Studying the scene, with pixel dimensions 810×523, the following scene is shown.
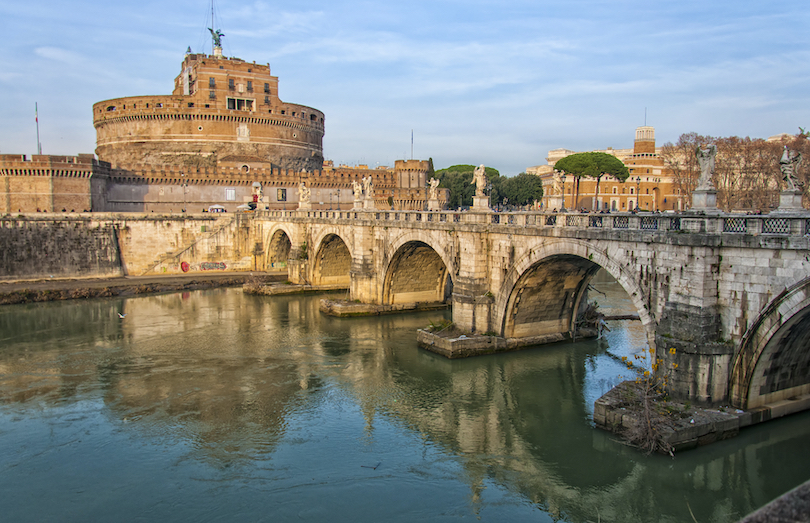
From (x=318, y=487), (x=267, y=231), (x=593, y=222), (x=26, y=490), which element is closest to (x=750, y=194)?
(x=593, y=222)

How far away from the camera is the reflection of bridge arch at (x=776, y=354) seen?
1184cm

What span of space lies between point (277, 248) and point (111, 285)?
1179 cm

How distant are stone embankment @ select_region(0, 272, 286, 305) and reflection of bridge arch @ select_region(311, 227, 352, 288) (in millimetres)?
3706

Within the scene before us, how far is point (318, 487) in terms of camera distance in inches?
481

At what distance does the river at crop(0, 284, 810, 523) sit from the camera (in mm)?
11539

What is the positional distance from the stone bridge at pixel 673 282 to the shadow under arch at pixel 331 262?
33.1 ft

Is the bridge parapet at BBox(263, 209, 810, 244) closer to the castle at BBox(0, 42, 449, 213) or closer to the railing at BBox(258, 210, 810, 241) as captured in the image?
the railing at BBox(258, 210, 810, 241)

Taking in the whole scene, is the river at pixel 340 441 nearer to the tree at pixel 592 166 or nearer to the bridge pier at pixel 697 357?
the bridge pier at pixel 697 357

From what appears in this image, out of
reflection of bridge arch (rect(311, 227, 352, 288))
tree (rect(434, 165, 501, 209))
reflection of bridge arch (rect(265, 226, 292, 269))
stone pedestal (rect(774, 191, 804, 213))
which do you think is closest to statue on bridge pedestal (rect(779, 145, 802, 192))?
stone pedestal (rect(774, 191, 804, 213))

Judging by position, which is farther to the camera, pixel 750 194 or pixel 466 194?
pixel 466 194

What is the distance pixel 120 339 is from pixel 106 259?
61.4 feet

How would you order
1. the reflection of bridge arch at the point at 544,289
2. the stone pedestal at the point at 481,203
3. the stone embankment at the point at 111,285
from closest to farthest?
the reflection of bridge arch at the point at 544,289 → the stone pedestal at the point at 481,203 → the stone embankment at the point at 111,285

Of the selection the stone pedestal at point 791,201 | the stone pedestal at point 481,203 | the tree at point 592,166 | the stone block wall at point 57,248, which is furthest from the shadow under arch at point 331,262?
the tree at point 592,166

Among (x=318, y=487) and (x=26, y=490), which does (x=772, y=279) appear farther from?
(x=26, y=490)
